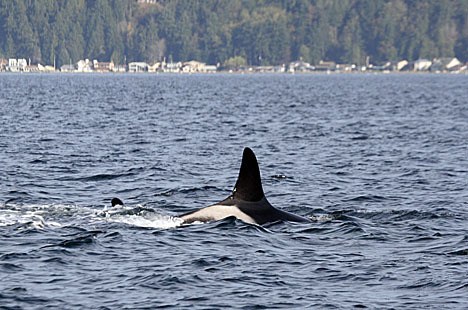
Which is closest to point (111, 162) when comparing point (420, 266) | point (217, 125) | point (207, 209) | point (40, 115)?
point (207, 209)

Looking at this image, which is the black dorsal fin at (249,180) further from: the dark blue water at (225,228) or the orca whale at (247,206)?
the dark blue water at (225,228)

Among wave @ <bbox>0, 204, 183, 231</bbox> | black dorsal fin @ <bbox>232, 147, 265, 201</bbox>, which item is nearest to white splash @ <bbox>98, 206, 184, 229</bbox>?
wave @ <bbox>0, 204, 183, 231</bbox>

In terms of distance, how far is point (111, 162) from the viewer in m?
37.0

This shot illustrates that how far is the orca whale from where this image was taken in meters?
21.8

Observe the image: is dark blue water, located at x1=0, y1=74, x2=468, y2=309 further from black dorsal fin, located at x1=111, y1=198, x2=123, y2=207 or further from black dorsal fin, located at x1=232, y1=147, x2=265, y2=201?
black dorsal fin, located at x1=232, y1=147, x2=265, y2=201

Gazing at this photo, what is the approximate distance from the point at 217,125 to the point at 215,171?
26055 mm

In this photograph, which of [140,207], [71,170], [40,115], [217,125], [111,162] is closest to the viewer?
[140,207]

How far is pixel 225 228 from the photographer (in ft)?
71.6

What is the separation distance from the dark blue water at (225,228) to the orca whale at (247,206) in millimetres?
351

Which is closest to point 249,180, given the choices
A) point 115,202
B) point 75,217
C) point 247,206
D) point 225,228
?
point 247,206

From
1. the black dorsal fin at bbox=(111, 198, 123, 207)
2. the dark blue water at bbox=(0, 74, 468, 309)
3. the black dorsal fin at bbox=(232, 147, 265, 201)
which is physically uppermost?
the black dorsal fin at bbox=(232, 147, 265, 201)

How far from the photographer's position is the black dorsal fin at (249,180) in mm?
21734

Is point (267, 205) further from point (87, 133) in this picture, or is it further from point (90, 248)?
point (87, 133)

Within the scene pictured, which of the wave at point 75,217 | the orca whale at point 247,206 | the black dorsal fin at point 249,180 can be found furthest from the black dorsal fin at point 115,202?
the black dorsal fin at point 249,180
